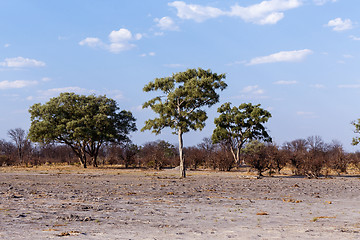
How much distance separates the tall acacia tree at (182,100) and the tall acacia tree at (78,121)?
1718 cm

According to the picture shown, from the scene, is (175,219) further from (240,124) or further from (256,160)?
(240,124)

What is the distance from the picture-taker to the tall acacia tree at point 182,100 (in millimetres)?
28164

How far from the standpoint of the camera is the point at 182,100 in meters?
29.7

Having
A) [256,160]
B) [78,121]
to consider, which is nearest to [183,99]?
[256,160]

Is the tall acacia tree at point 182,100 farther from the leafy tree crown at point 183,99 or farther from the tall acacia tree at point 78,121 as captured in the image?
the tall acacia tree at point 78,121

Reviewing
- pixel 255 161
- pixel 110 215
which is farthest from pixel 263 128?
pixel 110 215

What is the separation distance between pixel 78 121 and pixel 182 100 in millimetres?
19463

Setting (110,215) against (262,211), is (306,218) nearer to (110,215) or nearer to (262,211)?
(262,211)

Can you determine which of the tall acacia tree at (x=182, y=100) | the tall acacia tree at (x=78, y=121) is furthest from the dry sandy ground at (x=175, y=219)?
the tall acacia tree at (x=78, y=121)

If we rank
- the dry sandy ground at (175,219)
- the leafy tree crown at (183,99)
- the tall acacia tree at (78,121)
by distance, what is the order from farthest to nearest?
the tall acacia tree at (78,121)
the leafy tree crown at (183,99)
the dry sandy ground at (175,219)

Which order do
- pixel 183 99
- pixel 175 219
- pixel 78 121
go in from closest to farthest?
pixel 175 219 → pixel 183 99 → pixel 78 121

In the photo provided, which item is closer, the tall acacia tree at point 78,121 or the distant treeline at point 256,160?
the distant treeline at point 256,160

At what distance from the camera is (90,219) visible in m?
8.59

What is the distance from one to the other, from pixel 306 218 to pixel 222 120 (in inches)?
1686
